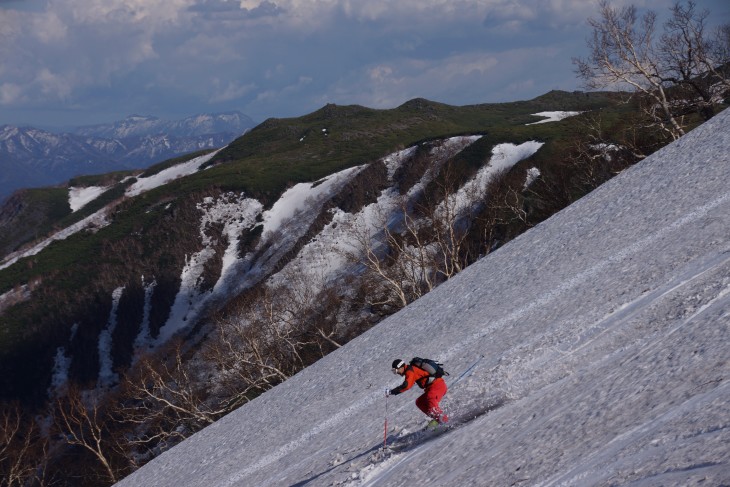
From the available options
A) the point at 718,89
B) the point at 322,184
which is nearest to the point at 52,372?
the point at 322,184

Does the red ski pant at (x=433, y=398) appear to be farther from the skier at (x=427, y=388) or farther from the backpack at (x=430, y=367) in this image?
the backpack at (x=430, y=367)

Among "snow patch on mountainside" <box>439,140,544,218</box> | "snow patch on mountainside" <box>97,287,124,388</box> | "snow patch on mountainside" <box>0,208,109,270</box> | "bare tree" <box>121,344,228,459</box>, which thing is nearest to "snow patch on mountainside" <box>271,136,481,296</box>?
"snow patch on mountainside" <box>439,140,544,218</box>

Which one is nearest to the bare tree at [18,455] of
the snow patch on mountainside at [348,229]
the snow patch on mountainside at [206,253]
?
the snow patch on mountainside at [206,253]

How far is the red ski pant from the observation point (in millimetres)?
14148

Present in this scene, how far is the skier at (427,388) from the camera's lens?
13898 millimetres

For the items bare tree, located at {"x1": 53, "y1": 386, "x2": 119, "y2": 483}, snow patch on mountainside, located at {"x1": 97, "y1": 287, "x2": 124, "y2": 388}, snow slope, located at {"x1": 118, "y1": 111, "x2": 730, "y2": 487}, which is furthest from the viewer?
snow patch on mountainside, located at {"x1": 97, "y1": 287, "x2": 124, "y2": 388}

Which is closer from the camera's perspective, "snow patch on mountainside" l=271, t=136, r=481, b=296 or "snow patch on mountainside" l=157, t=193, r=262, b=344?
"snow patch on mountainside" l=271, t=136, r=481, b=296

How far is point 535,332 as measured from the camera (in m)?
17.5

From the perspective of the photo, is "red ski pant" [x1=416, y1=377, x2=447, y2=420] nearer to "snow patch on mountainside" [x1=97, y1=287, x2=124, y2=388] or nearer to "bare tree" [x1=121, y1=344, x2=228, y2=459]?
"bare tree" [x1=121, y1=344, x2=228, y2=459]

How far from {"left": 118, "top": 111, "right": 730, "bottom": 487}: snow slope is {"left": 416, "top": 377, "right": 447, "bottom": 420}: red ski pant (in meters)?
0.60

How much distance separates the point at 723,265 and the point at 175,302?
100 metres

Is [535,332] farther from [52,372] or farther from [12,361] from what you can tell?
[12,361]

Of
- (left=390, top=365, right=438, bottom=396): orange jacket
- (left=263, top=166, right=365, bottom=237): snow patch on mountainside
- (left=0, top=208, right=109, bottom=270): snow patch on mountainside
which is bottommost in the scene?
(left=390, top=365, right=438, bottom=396): orange jacket

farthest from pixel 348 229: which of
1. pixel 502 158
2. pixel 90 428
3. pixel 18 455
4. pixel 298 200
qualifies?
pixel 18 455
